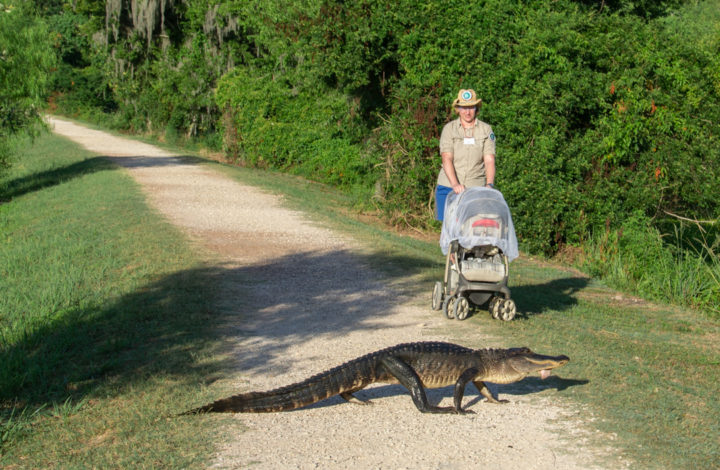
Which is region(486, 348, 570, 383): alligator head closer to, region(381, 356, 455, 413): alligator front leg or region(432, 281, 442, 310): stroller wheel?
region(381, 356, 455, 413): alligator front leg

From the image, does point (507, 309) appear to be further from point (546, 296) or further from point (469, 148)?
point (546, 296)

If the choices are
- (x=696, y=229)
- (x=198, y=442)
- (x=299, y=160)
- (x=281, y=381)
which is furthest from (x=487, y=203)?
(x=299, y=160)

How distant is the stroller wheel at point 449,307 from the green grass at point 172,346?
14cm

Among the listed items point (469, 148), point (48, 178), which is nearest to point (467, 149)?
point (469, 148)

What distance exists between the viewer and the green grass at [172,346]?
5109mm

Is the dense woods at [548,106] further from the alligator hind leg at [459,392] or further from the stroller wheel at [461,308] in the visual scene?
the alligator hind leg at [459,392]

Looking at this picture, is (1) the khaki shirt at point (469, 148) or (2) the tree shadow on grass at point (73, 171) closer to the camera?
(1) the khaki shirt at point (469, 148)

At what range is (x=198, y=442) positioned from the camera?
16.2 ft

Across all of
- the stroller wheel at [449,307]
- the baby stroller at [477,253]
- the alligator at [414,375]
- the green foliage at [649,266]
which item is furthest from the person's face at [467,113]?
the green foliage at [649,266]

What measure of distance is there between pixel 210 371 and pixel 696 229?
12.7 metres

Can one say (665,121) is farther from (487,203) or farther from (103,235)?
(103,235)

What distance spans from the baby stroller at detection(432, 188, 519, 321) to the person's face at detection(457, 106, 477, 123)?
2.75 feet

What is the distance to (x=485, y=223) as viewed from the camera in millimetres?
7367

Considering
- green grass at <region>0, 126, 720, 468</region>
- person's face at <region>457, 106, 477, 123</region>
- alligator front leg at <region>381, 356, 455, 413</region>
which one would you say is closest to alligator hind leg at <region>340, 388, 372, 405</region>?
alligator front leg at <region>381, 356, 455, 413</region>
